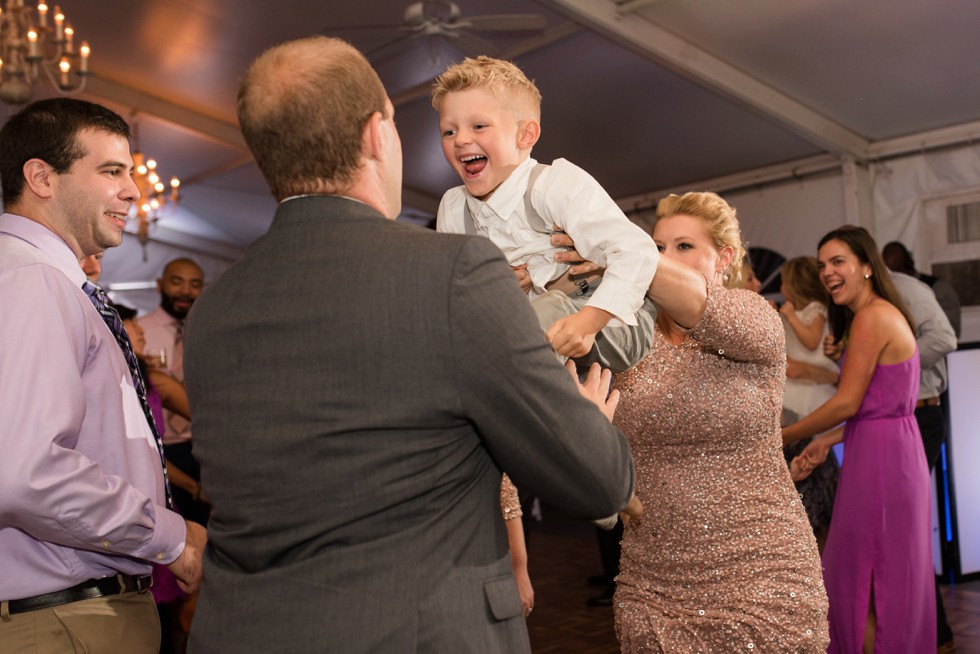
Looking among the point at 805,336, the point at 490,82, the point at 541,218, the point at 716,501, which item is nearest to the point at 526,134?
the point at 490,82

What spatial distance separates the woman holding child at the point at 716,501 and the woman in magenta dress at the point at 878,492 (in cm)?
147

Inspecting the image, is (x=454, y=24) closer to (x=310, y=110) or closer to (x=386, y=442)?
(x=310, y=110)

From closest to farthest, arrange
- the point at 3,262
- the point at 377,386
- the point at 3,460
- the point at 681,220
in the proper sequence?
the point at 377,386 → the point at 3,460 → the point at 3,262 → the point at 681,220

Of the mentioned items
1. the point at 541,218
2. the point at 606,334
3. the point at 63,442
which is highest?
the point at 541,218

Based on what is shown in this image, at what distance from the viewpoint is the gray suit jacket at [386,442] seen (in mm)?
1126

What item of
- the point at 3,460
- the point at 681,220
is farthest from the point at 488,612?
the point at 681,220

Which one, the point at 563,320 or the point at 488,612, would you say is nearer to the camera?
the point at 488,612

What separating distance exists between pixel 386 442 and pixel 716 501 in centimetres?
130

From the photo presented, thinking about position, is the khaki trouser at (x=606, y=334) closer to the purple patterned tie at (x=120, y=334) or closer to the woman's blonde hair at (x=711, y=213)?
the woman's blonde hair at (x=711, y=213)

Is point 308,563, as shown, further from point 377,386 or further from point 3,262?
point 3,262

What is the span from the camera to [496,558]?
122 centimetres

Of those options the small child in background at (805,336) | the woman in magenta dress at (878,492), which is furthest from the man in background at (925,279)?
the woman in magenta dress at (878,492)

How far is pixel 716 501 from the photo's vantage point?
2223mm

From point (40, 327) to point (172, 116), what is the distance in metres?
9.57
